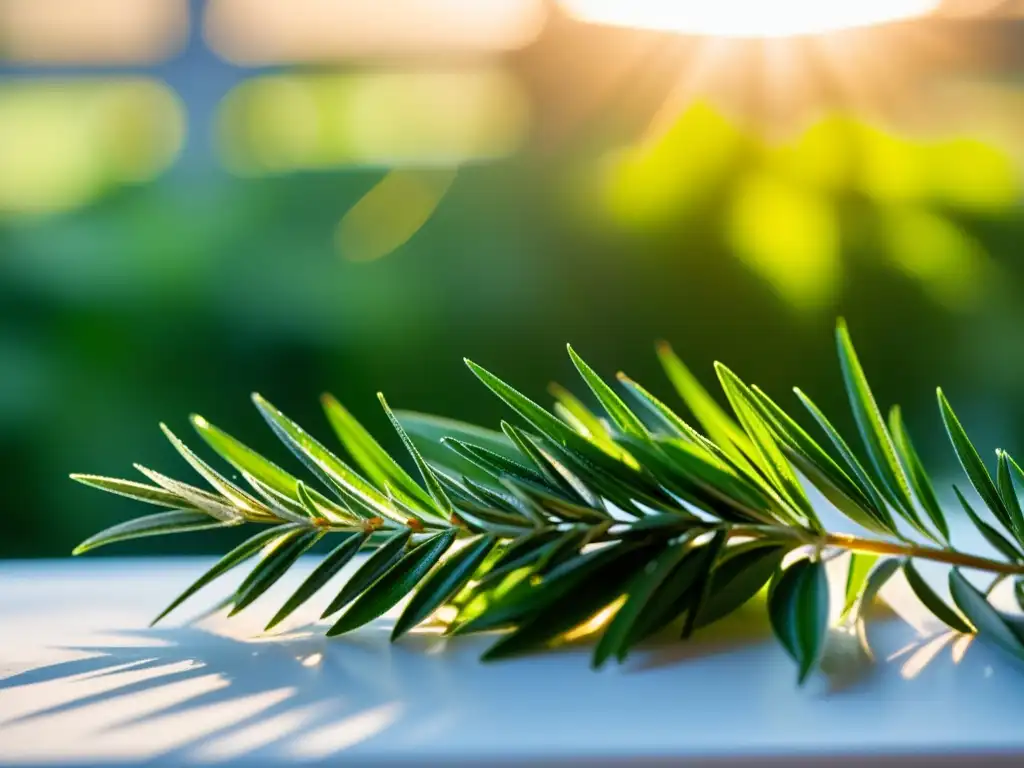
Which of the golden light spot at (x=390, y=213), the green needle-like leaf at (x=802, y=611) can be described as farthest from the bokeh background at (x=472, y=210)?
Answer: the green needle-like leaf at (x=802, y=611)

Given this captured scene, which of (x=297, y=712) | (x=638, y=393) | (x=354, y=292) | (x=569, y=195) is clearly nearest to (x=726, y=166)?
(x=569, y=195)

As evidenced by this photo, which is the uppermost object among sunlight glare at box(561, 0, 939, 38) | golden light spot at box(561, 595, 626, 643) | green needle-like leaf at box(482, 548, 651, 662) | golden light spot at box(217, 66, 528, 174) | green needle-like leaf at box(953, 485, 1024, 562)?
golden light spot at box(217, 66, 528, 174)

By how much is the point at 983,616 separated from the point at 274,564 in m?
0.24

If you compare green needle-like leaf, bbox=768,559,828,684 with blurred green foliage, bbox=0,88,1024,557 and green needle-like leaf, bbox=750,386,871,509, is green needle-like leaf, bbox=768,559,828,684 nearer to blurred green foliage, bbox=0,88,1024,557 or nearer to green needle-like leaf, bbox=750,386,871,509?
green needle-like leaf, bbox=750,386,871,509

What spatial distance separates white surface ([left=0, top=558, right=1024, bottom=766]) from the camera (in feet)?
0.85

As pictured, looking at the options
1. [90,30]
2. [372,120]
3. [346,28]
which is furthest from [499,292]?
[90,30]

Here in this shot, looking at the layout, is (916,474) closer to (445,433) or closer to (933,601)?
(933,601)

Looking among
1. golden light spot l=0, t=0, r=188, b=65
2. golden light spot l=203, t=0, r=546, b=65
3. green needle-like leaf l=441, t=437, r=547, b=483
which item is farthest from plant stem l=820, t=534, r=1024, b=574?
golden light spot l=0, t=0, r=188, b=65

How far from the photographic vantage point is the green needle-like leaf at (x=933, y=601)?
0.34 metres

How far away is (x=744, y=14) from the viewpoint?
4.76 feet

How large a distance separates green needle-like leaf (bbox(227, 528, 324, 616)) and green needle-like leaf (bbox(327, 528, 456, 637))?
29mm

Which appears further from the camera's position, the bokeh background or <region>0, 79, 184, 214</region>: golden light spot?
<region>0, 79, 184, 214</region>: golden light spot

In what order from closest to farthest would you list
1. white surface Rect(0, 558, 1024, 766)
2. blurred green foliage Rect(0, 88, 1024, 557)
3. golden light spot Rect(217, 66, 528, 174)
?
white surface Rect(0, 558, 1024, 766), blurred green foliage Rect(0, 88, 1024, 557), golden light spot Rect(217, 66, 528, 174)

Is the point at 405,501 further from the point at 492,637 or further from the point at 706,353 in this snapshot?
the point at 706,353
